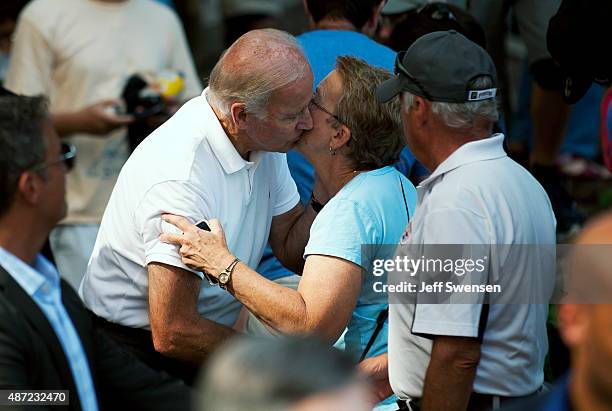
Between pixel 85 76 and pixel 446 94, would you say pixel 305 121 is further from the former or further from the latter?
pixel 85 76

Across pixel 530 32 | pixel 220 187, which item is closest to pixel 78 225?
pixel 220 187

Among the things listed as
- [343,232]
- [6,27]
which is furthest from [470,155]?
[6,27]

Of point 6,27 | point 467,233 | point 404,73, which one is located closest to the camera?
point 467,233

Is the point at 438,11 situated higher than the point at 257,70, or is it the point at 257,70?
the point at 257,70

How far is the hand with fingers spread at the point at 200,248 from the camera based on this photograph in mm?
3137

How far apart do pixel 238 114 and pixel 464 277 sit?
95cm

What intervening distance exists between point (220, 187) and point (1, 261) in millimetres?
974

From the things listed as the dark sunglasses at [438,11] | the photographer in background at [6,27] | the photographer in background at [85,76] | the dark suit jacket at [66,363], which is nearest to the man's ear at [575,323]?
the dark suit jacket at [66,363]

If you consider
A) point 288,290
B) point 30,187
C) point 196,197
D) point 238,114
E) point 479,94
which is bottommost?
point 288,290

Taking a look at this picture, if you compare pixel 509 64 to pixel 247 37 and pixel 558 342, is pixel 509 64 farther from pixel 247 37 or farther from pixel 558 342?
pixel 247 37

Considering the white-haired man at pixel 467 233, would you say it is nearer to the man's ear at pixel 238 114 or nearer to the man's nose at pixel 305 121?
the man's nose at pixel 305 121

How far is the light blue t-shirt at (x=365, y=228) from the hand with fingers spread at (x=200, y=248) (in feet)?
0.85

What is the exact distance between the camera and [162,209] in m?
3.23

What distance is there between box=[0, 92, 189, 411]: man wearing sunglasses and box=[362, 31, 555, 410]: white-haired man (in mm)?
914
